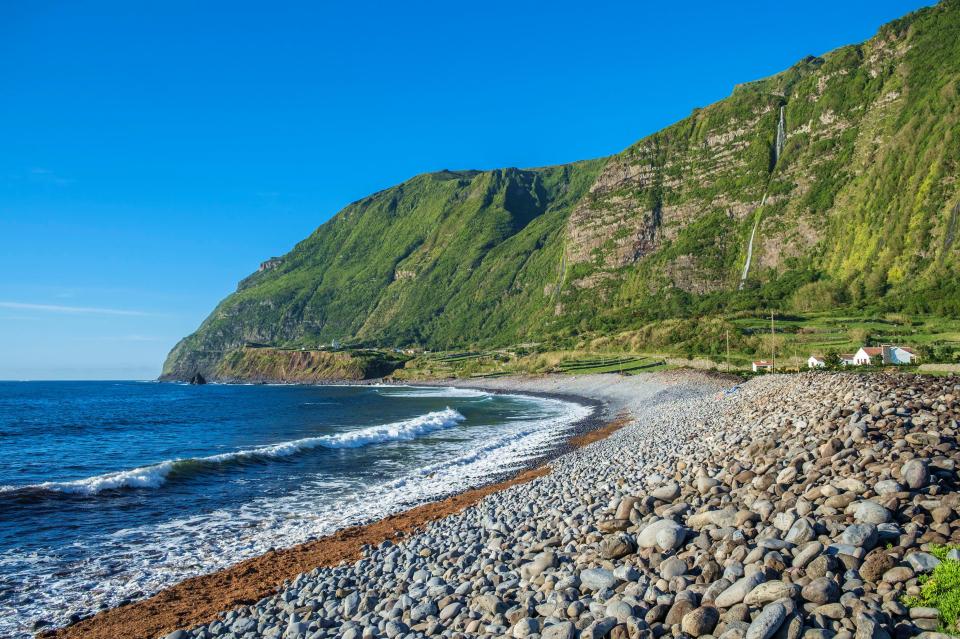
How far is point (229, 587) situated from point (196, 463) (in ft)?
65.3

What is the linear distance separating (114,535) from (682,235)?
600 ft

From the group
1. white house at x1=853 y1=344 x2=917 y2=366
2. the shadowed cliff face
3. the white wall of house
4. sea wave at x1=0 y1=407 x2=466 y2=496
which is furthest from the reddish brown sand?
the shadowed cliff face

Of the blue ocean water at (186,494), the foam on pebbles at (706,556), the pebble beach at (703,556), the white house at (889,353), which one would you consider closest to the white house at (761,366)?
the white house at (889,353)

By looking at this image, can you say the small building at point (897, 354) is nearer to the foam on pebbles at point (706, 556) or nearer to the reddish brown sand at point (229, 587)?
the foam on pebbles at point (706, 556)

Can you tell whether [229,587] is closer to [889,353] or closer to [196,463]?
[196,463]

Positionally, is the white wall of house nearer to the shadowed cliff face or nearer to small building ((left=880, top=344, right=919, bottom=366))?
small building ((left=880, top=344, right=919, bottom=366))

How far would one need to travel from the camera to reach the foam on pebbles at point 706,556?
648 cm

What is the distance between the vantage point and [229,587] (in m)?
13.1

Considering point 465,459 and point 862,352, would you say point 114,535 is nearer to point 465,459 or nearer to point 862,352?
point 465,459

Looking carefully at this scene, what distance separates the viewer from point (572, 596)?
7965 mm

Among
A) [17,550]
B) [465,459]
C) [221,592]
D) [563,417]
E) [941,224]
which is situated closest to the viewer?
[221,592]

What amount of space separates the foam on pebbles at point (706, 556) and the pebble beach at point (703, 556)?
0.10 feet

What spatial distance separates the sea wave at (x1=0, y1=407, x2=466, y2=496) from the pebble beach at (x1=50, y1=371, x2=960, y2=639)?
53.4 ft

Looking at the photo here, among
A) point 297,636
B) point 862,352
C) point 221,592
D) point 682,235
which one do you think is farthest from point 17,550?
point 682,235
